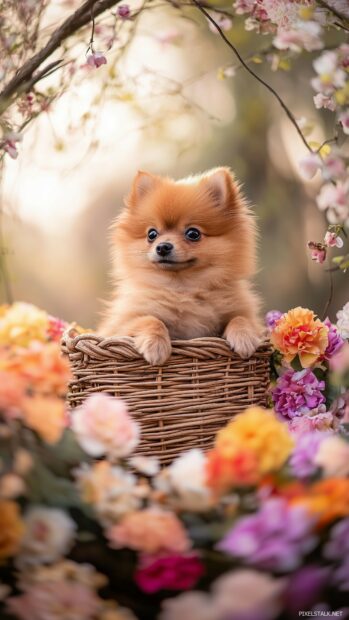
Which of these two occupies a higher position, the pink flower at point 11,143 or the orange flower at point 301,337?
the pink flower at point 11,143

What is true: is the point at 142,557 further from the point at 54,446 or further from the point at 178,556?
the point at 54,446

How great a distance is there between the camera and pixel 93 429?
3.98ft

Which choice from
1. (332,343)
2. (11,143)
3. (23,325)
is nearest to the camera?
(11,143)

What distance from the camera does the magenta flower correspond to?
41.6 inches

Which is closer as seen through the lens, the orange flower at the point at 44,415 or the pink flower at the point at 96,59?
the orange flower at the point at 44,415

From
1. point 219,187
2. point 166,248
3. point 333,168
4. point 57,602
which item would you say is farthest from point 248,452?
point 219,187

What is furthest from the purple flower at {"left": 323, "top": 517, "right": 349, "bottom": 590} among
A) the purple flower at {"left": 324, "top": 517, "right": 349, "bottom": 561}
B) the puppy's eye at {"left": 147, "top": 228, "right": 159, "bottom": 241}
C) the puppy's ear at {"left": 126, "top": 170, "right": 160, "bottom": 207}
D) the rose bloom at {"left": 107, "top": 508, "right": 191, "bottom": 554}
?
the puppy's ear at {"left": 126, "top": 170, "right": 160, "bottom": 207}

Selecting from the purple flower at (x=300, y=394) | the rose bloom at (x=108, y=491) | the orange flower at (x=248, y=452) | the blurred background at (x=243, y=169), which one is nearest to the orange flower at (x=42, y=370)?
the rose bloom at (x=108, y=491)

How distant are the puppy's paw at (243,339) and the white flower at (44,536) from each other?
1218mm

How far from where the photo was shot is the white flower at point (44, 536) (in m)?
1.06

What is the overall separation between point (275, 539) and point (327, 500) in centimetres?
12

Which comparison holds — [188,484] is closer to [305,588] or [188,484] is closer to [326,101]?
[305,588]

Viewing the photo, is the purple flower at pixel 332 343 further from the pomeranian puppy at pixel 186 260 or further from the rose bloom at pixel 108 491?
the rose bloom at pixel 108 491

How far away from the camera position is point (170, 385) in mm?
2229
